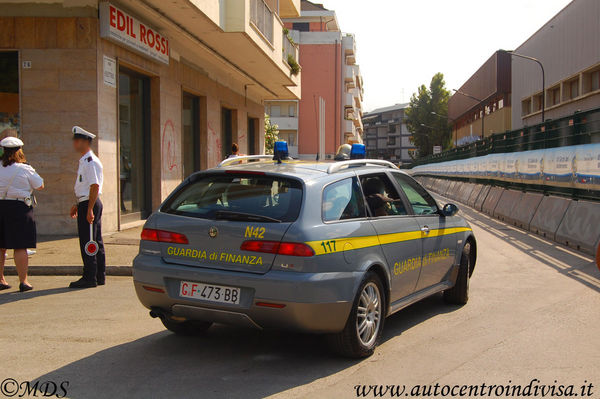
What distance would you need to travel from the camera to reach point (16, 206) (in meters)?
7.46

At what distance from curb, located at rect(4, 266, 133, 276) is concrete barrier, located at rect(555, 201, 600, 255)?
7.26 metres

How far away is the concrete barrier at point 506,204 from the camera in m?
15.9

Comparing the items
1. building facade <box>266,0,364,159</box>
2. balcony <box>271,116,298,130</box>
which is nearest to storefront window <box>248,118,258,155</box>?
building facade <box>266,0,364,159</box>

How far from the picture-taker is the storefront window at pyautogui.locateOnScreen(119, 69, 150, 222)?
1359 centimetres

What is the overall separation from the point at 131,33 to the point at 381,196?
898 centimetres

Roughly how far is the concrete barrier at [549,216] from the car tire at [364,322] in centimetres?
803

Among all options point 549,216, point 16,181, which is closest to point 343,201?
point 16,181

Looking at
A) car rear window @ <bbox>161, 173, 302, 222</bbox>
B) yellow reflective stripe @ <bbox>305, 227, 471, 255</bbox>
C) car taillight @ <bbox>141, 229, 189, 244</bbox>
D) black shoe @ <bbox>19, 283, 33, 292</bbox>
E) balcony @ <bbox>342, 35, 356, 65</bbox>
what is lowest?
black shoe @ <bbox>19, 283, 33, 292</bbox>

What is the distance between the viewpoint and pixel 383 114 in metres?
169

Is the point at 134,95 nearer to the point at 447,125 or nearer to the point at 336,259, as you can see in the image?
the point at 336,259

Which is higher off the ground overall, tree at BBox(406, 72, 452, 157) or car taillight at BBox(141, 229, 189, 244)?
tree at BBox(406, 72, 452, 157)

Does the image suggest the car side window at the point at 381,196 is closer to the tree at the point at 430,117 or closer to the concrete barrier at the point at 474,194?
the concrete barrier at the point at 474,194

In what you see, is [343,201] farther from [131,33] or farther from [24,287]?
[131,33]

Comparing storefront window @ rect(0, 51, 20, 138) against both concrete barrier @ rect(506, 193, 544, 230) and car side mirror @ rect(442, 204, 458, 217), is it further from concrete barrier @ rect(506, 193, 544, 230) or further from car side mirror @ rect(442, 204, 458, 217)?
concrete barrier @ rect(506, 193, 544, 230)
